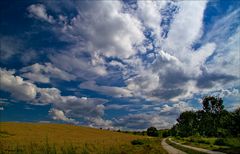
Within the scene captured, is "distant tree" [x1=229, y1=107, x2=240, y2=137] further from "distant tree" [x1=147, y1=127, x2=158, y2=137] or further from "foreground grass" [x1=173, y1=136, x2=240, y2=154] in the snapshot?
"distant tree" [x1=147, y1=127, x2=158, y2=137]

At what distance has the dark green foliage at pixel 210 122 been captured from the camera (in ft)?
184

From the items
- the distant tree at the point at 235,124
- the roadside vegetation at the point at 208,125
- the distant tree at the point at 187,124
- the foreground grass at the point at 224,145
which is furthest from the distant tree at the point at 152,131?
the foreground grass at the point at 224,145

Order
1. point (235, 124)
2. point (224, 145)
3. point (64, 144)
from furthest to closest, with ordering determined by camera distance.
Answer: point (235, 124) < point (224, 145) < point (64, 144)

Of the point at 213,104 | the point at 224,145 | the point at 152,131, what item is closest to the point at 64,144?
the point at 224,145

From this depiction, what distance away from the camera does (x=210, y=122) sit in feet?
355

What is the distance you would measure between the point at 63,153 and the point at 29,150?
1558mm

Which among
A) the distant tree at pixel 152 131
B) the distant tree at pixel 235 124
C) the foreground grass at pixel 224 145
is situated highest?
the distant tree at pixel 152 131

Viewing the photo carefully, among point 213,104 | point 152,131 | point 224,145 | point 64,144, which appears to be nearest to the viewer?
point 64,144

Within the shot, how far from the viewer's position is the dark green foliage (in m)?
56.2

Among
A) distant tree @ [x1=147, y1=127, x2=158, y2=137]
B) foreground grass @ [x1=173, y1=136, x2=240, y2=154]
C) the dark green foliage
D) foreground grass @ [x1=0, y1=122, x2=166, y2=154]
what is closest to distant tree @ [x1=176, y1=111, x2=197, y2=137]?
the dark green foliage

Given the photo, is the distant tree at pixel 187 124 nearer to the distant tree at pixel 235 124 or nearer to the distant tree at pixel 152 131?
the distant tree at pixel 152 131

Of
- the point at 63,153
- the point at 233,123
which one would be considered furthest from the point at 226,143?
the point at 63,153

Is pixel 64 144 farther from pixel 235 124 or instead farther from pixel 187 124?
pixel 187 124

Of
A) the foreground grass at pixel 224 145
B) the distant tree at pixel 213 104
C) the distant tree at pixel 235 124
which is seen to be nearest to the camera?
the foreground grass at pixel 224 145
